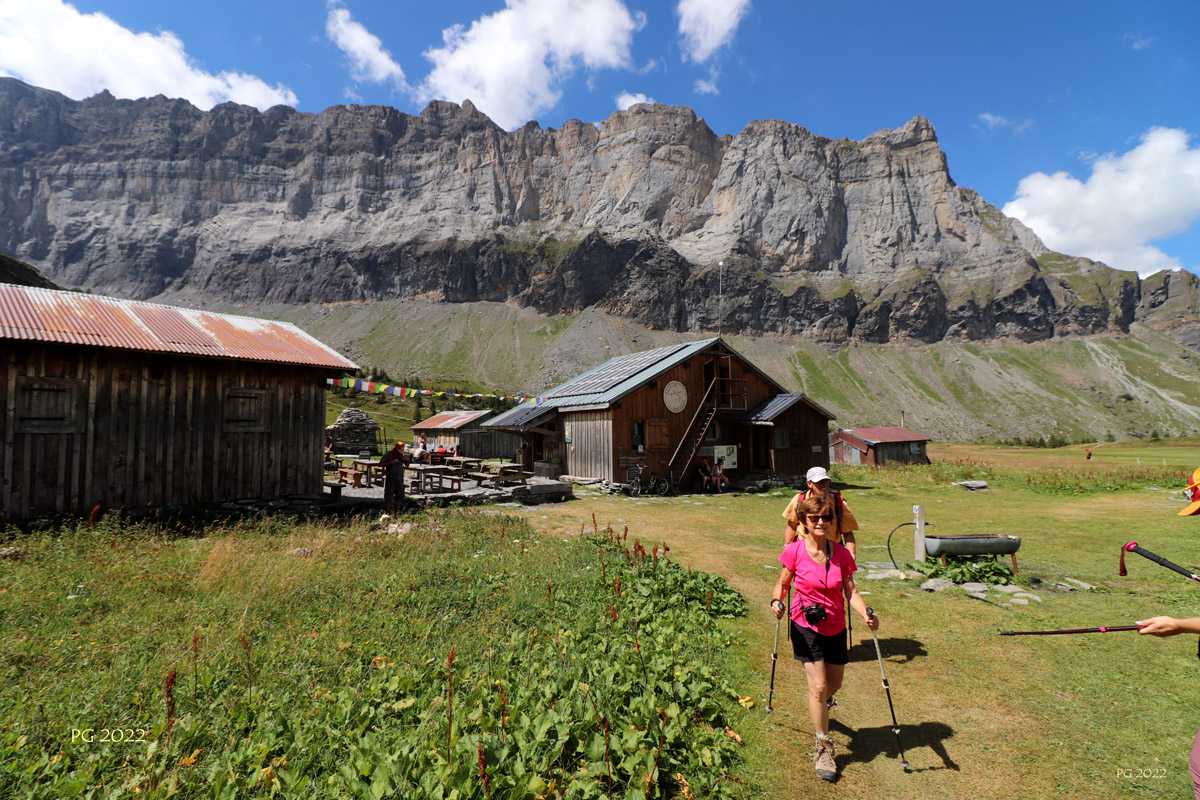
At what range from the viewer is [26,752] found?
3.77 m

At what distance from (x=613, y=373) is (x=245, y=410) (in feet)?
A: 56.8

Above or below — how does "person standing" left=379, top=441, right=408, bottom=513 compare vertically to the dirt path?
above

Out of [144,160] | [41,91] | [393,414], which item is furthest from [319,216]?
[393,414]

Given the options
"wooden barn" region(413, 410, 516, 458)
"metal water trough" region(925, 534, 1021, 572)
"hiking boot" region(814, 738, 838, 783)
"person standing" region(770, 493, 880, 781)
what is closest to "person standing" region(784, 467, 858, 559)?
"person standing" region(770, 493, 880, 781)

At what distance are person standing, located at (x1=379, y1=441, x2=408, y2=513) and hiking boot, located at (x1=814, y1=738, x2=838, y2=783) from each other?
43.2 ft

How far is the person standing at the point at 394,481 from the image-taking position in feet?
49.1

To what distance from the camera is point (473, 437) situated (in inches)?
1750

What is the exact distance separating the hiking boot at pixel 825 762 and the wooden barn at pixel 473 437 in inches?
1599

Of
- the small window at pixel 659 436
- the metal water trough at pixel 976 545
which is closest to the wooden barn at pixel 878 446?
the small window at pixel 659 436

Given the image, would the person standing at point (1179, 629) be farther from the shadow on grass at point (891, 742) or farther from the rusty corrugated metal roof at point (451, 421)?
the rusty corrugated metal roof at point (451, 421)

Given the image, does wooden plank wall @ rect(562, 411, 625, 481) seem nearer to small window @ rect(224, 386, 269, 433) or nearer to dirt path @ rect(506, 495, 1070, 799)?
small window @ rect(224, 386, 269, 433)

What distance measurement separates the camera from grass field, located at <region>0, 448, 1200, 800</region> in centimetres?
392

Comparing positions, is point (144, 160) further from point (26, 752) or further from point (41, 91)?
point (26, 752)

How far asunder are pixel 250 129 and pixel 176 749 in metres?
219
